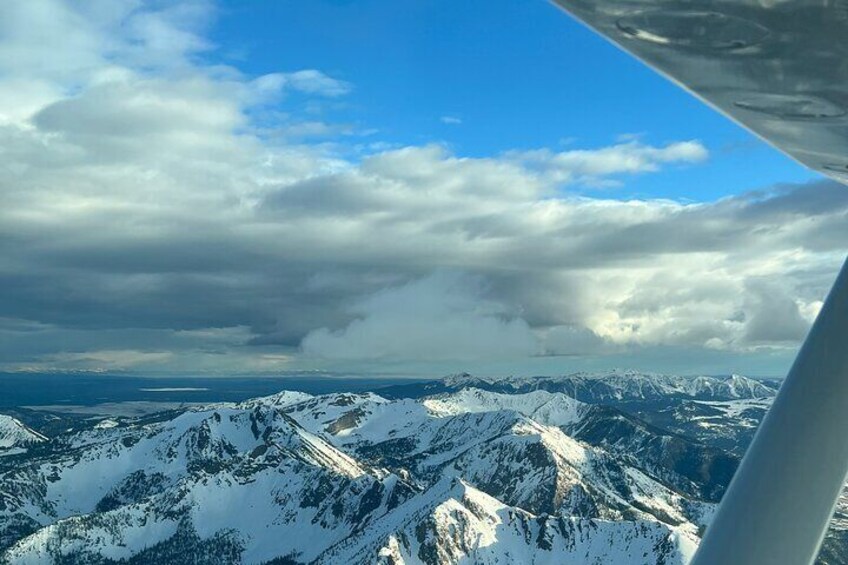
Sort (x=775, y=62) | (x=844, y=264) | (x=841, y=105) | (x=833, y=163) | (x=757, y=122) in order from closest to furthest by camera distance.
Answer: (x=775, y=62), (x=841, y=105), (x=757, y=122), (x=833, y=163), (x=844, y=264)

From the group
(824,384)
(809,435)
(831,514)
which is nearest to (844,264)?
(824,384)

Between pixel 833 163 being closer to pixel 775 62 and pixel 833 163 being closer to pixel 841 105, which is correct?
pixel 841 105

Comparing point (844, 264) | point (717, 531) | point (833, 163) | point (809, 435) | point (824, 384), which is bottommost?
point (717, 531)

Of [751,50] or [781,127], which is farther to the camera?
[781,127]

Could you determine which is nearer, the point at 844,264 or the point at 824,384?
the point at 824,384

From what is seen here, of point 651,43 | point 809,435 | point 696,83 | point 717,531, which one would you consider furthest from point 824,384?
point 651,43

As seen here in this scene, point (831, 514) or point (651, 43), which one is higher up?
point (651, 43)

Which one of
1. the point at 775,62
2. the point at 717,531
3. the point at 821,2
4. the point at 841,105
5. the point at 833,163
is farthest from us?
the point at 717,531

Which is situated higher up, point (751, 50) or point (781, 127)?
point (751, 50)
